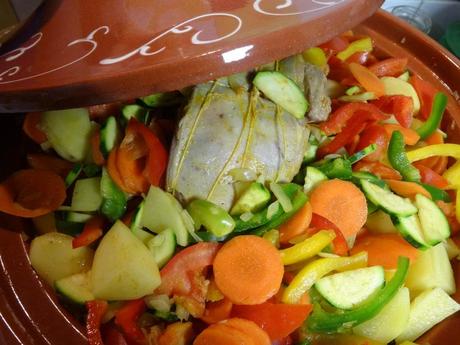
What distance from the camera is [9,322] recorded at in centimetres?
151

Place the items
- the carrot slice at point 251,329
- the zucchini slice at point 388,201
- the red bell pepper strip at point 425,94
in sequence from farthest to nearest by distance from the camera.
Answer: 1. the red bell pepper strip at point 425,94
2. the zucchini slice at point 388,201
3. the carrot slice at point 251,329

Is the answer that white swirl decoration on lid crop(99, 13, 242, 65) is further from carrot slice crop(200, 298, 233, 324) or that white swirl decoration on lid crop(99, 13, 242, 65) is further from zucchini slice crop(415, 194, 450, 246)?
zucchini slice crop(415, 194, 450, 246)

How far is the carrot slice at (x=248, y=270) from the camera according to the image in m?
1.42

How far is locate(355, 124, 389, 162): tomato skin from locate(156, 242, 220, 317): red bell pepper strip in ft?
2.31

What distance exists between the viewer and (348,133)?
5.80 feet

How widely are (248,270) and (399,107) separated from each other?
2.95ft

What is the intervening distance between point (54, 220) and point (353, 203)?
39.5 inches

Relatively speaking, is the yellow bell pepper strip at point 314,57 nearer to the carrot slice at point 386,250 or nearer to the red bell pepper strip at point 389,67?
the red bell pepper strip at point 389,67

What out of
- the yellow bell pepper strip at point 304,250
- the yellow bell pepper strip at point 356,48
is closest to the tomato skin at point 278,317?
the yellow bell pepper strip at point 304,250

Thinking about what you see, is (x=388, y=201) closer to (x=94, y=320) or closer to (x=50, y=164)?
(x=94, y=320)

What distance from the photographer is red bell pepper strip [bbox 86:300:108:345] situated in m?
1.46

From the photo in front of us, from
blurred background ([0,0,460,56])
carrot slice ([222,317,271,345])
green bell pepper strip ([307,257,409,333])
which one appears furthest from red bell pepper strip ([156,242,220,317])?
blurred background ([0,0,460,56])

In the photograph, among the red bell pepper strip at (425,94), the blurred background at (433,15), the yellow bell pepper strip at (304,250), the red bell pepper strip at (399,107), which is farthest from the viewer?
the blurred background at (433,15)

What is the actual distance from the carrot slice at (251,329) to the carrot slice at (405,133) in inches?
34.2
